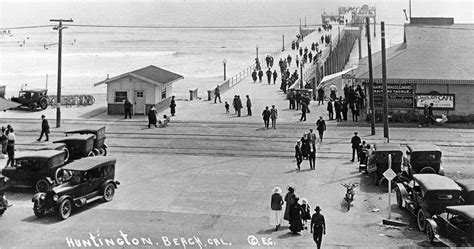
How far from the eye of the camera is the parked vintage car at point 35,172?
19500 mm

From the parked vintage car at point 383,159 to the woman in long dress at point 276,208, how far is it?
19.1 ft

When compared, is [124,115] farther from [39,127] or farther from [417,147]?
[417,147]

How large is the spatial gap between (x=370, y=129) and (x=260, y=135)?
235 inches

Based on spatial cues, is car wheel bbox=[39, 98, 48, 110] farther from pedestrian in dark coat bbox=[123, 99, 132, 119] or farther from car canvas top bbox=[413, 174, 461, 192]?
car canvas top bbox=[413, 174, 461, 192]

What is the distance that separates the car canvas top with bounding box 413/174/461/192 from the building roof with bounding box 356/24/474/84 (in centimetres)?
1705

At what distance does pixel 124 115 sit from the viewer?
36.0 meters

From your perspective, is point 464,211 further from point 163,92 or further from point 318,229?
point 163,92

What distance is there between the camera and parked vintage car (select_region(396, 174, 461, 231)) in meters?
15.5

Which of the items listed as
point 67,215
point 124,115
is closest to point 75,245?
point 67,215

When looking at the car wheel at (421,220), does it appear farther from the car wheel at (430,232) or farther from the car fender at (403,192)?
the car fender at (403,192)

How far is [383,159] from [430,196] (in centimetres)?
482

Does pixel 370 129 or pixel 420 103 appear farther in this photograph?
pixel 420 103

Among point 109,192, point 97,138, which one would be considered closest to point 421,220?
point 109,192

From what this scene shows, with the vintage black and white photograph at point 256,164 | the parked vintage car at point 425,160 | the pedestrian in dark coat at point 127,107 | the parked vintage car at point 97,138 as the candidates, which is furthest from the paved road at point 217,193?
the pedestrian in dark coat at point 127,107
